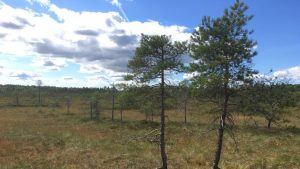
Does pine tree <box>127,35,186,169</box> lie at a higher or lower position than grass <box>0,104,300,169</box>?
higher

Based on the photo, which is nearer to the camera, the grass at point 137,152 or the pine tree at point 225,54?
the pine tree at point 225,54

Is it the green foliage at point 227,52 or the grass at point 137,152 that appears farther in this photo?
the grass at point 137,152

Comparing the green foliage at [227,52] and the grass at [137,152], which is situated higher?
the green foliage at [227,52]

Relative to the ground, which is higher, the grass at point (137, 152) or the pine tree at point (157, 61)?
the pine tree at point (157, 61)

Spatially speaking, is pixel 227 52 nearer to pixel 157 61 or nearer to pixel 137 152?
pixel 157 61

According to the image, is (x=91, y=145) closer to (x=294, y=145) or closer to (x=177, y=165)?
(x=177, y=165)

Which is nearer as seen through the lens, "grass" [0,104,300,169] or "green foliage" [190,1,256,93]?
"green foliage" [190,1,256,93]

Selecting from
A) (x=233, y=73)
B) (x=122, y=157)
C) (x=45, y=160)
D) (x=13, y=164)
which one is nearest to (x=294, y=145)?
(x=122, y=157)

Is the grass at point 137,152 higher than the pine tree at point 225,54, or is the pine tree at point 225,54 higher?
the pine tree at point 225,54

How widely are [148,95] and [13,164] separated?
11.5 metres

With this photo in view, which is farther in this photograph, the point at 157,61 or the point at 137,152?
the point at 137,152

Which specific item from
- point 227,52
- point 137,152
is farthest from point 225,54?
point 137,152

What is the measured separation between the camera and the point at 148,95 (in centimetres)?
1969

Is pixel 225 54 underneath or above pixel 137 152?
above
